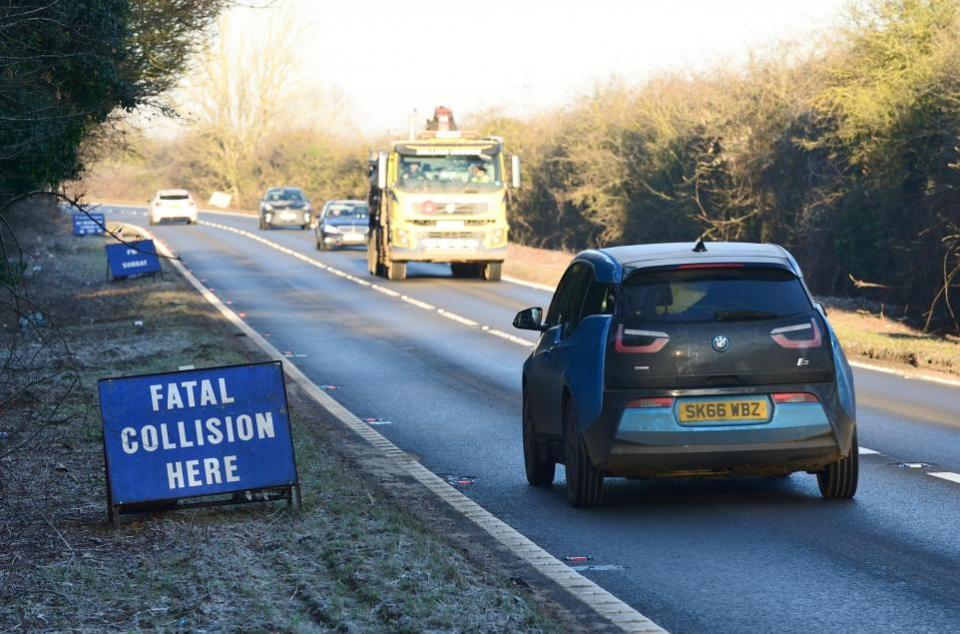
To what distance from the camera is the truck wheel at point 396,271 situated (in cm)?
3778

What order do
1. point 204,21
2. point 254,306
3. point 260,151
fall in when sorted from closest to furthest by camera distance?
point 204,21 → point 254,306 → point 260,151

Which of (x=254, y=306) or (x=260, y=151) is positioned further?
(x=260, y=151)

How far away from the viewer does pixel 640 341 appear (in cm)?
966

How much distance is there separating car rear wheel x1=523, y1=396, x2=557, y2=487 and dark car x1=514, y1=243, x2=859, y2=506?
1046mm

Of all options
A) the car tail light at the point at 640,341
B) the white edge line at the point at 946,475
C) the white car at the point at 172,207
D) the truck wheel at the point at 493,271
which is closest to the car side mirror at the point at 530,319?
the car tail light at the point at 640,341

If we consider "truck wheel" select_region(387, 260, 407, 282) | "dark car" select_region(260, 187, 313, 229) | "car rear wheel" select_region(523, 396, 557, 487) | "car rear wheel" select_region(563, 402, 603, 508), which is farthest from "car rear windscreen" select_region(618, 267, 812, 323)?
"dark car" select_region(260, 187, 313, 229)

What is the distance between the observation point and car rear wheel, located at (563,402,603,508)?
32.8 feet

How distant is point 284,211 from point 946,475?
58.7 m

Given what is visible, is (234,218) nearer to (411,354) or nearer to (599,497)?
(411,354)

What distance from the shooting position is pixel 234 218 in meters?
84.1

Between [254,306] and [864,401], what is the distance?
1698 cm

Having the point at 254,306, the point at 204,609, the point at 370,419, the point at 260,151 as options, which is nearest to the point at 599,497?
the point at 204,609

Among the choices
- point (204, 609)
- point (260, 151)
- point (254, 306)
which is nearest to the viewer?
point (204, 609)

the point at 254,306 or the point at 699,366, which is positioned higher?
the point at 699,366
